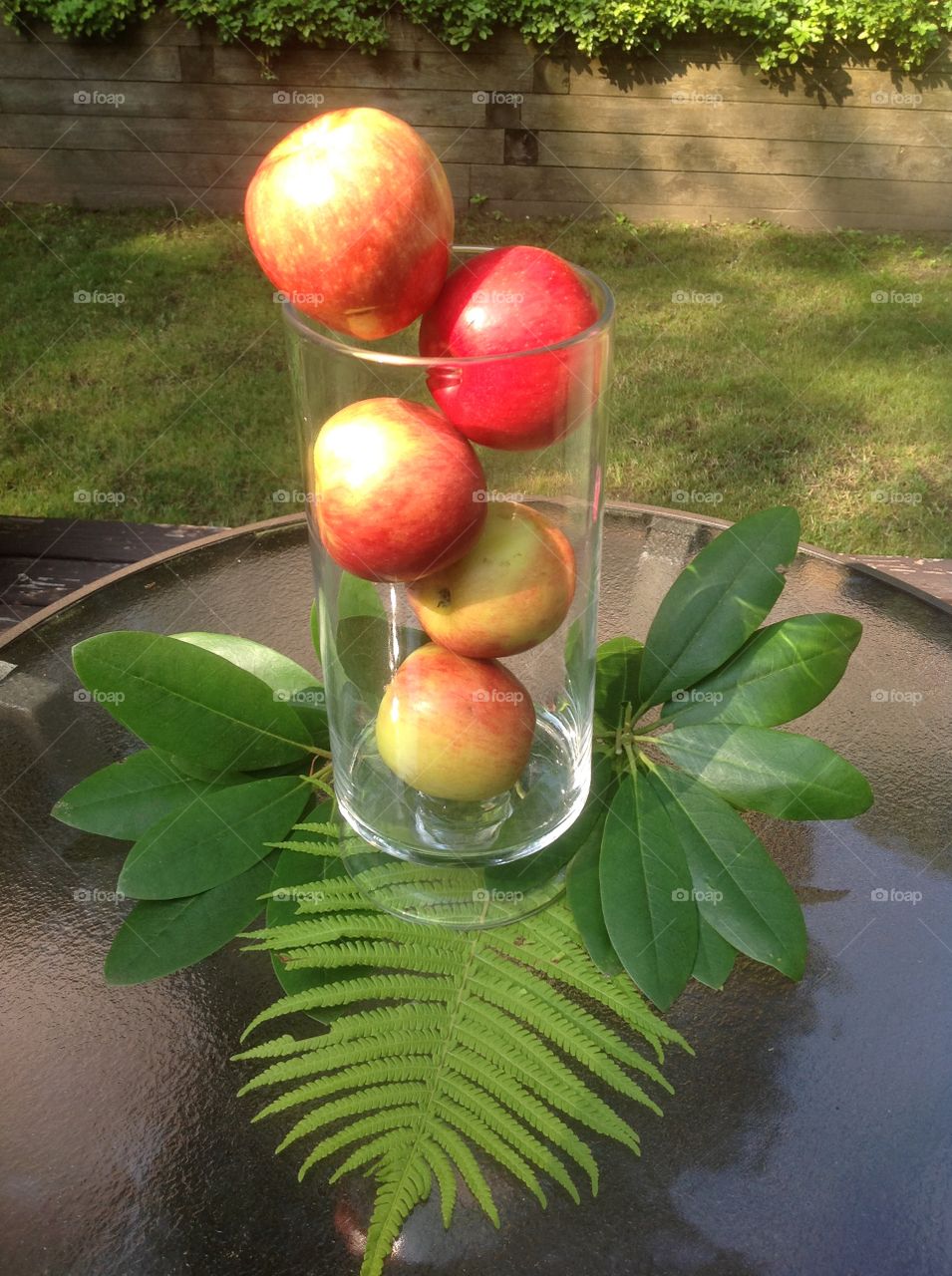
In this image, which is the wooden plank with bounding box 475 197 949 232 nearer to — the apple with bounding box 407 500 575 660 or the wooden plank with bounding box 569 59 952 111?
the wooden plank with bounding box 569 59 952 111

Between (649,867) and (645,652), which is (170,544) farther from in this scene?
(649,867)

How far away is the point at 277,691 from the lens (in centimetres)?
102

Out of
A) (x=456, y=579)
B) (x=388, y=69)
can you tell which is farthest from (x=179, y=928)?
(x=388, y=69)

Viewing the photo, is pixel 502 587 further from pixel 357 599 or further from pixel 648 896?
pixel 648 896

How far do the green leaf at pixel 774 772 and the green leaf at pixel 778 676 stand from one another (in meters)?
0.02

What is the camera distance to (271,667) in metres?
1.03

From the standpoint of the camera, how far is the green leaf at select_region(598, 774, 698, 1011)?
767 millimetres

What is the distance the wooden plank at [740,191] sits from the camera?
142 inches

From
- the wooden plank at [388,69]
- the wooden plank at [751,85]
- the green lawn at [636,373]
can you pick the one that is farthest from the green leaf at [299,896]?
the wooden plank at [751,85]

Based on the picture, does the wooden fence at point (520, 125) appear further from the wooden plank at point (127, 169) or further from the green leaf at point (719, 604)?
the green leaf at point (719, 604)

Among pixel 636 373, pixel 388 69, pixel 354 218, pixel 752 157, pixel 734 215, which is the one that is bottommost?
pixel 636 373

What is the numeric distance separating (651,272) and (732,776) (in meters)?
2.72

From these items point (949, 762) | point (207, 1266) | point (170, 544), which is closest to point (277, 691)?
point (207, 1266)

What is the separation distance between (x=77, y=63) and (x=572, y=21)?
1.53 m
